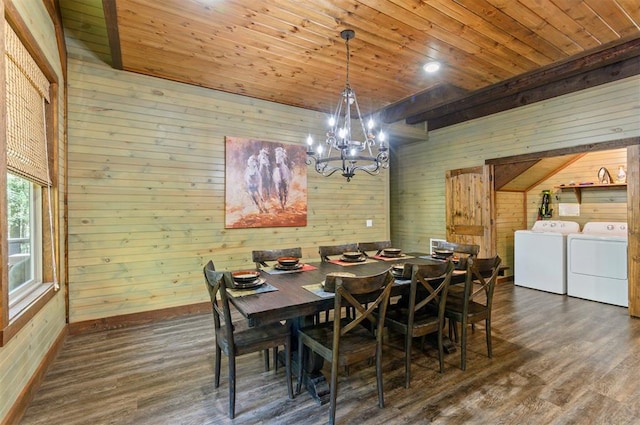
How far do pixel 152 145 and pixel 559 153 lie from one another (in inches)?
218

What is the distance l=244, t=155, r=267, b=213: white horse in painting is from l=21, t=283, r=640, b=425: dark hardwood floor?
6.18 ft

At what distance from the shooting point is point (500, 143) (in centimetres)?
525

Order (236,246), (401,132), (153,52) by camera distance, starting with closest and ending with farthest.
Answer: (153,52) < (236,246) < (401,132)

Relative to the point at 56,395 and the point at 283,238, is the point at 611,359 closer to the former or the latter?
the point at 283,238

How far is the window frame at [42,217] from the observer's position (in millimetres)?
1781

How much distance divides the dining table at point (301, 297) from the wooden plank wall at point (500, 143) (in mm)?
3143

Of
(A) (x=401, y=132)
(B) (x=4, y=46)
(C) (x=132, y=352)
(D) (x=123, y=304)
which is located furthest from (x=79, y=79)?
(A) (x=401, y=132)

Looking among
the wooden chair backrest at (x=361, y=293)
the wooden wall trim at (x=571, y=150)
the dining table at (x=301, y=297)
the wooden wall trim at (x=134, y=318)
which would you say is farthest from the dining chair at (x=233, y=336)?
the wooden wall trim at (x=571, y=150)

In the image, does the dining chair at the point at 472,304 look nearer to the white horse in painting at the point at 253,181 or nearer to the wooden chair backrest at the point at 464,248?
the wooden chair backrest at the point at 464,248

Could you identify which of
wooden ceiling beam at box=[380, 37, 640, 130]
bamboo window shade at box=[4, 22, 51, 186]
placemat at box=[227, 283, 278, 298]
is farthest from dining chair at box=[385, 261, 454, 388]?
wooden ceiling beam at box=[380, 37, 640, 130]

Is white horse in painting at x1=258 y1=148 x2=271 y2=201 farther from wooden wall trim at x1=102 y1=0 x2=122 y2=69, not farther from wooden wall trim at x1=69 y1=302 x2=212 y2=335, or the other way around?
wooden wall trim at x1=102 y1=0 x2=122 y2=69

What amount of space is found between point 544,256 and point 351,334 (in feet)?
14.6

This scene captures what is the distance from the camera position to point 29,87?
2383mm

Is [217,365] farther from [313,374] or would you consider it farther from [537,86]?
[537,86]
